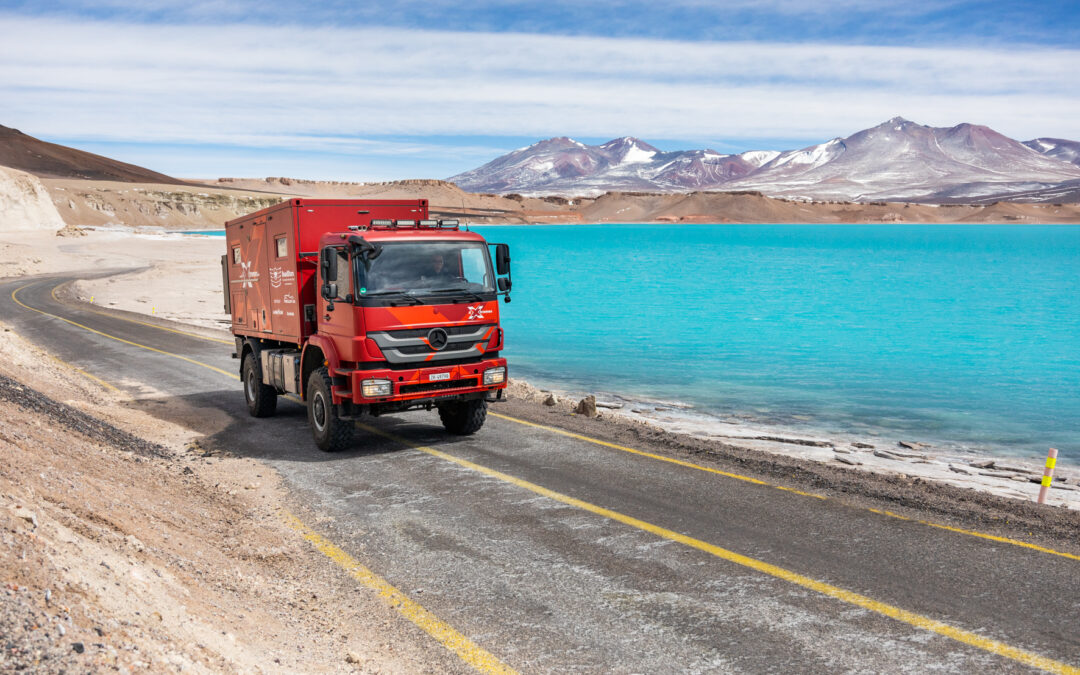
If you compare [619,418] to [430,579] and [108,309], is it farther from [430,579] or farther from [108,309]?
[108,309]

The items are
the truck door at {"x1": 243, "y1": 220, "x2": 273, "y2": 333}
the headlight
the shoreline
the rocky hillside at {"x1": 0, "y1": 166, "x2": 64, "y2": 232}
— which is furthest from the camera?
the rocky hillside at {"x1": 0, "y1": 166, "x2": 64, "y2": 232}

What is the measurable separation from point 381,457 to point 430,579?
16.4ft

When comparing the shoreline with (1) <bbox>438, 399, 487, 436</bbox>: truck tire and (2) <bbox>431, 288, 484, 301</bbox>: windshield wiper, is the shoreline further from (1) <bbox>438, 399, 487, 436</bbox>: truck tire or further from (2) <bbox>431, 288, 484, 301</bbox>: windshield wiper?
(2) <bbox>431, 288, 484, 301</bbox>: windshield wiper

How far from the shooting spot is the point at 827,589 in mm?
7199

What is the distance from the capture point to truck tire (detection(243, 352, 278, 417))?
15.5 metres

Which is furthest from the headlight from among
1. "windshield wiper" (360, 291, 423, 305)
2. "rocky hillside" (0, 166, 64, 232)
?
"rocky hillside" (0, 166, 64, 232)

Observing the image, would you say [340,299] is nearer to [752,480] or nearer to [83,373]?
[752,480]

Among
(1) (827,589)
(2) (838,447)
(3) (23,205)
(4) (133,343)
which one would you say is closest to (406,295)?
(1) (827,589)

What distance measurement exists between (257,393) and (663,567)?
10.3 meters

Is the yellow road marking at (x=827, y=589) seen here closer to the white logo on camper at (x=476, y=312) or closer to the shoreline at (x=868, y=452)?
the white logo on camper at (x=476, y=312)

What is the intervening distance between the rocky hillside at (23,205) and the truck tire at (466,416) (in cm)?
11081

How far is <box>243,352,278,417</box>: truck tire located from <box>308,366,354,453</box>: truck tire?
Result: 9.52ft

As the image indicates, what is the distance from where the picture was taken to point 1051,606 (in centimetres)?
679

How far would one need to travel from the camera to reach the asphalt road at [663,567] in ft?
20.1
